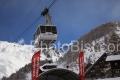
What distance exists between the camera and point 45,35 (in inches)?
1264

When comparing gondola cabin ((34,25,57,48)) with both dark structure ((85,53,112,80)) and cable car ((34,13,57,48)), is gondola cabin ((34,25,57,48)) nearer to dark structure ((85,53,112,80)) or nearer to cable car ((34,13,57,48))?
cable car ((34,13,57,48))

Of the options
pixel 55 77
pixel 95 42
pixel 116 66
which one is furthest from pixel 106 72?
pixel 95 42

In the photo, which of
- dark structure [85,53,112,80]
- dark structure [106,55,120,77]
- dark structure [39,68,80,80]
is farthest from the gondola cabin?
dark structure [85,53,112,80]

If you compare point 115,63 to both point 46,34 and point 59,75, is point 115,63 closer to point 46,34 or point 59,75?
point 46,34

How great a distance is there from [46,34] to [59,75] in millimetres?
10772

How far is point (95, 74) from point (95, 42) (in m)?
142

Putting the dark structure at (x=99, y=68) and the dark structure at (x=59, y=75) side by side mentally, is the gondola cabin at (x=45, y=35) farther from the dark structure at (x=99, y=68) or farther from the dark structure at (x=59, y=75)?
the dark structure at (x=99, y=68)

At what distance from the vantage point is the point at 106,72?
53.6m

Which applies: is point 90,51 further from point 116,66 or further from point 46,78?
point 46,78

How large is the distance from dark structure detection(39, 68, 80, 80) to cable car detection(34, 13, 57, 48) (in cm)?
995

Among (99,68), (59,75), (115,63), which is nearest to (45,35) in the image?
(59,75)

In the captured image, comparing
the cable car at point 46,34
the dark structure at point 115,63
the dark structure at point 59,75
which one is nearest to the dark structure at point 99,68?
the dark structure at point 115,63

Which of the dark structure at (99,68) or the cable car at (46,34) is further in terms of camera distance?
the dark structure at (99,68)

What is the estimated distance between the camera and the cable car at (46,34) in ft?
105
